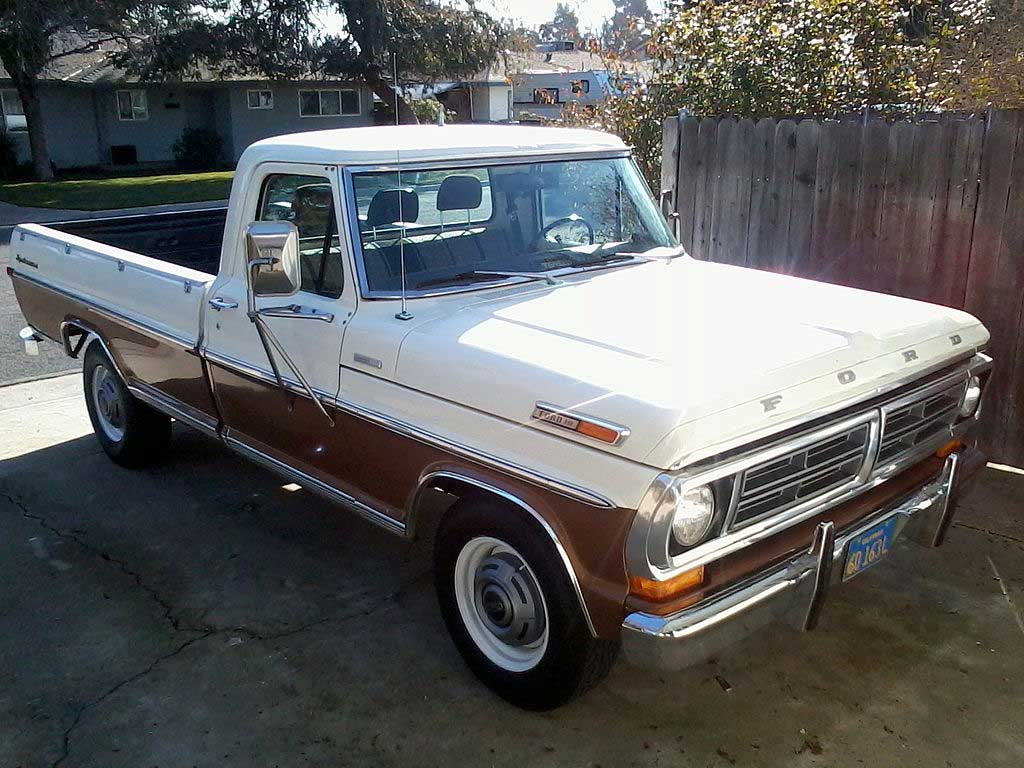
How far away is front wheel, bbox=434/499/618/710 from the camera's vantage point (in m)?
3.29

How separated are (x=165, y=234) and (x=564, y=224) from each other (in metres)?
3.49

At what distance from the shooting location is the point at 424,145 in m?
4.29

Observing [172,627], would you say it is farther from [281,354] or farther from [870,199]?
[870,199]

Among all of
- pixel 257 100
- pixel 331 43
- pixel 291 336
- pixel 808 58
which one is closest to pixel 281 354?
pixel 291 336

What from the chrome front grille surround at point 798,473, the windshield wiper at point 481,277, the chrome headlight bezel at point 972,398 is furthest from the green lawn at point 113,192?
the chrome front grille surround at point 798,473

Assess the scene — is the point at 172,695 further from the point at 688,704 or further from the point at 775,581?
the point at 775,581

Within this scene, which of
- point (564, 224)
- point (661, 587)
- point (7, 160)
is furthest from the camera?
point (7, 160)

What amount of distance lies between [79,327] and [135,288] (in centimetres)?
87

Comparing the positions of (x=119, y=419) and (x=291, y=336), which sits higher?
(x=291, y=336)

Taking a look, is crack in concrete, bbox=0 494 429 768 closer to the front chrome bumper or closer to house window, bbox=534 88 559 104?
the front chrome bumper

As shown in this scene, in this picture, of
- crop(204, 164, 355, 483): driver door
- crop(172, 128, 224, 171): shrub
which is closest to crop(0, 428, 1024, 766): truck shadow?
crop(204, 164, 355, 483): driver door

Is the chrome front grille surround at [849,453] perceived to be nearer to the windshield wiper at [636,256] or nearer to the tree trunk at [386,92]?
the windshield wiper at [636,256]

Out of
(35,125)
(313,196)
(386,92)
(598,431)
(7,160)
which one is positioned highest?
(386,92)

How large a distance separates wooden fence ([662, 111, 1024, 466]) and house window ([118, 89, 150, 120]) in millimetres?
29281
